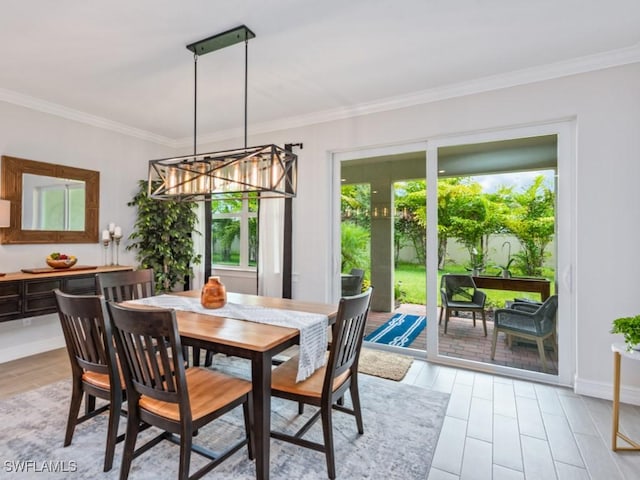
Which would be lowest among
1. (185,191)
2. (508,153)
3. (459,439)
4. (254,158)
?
(459,439)

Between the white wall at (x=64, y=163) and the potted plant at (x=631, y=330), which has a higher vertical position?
the white wall at (x=64, y=163)

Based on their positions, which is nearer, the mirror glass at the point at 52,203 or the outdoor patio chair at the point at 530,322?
the outdoor patio chair at the point at 530,322

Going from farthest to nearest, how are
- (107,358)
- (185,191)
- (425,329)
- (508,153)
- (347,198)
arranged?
(347,198)
(425,329)
(508,153)
(185,191)
(107,358)

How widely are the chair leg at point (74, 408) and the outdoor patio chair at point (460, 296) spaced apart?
10.2ft

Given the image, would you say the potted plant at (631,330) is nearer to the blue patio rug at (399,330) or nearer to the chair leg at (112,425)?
the blue patio rug at (399,330)

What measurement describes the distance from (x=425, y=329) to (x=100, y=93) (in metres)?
4.17

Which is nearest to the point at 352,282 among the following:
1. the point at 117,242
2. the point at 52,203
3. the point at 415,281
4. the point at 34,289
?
the point at 415,281

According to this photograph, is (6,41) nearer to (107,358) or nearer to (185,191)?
(185,191)

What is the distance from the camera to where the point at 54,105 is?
377 centimetres

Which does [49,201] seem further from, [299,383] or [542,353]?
[542,353]

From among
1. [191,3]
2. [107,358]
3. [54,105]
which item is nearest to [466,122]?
[191,3]

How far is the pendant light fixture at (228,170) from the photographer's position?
85.9 inches

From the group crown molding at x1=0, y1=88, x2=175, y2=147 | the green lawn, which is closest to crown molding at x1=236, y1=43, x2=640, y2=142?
the green lawn

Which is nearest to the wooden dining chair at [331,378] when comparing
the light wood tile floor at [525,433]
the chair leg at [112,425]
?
the light wood tile floor at [525,433]
